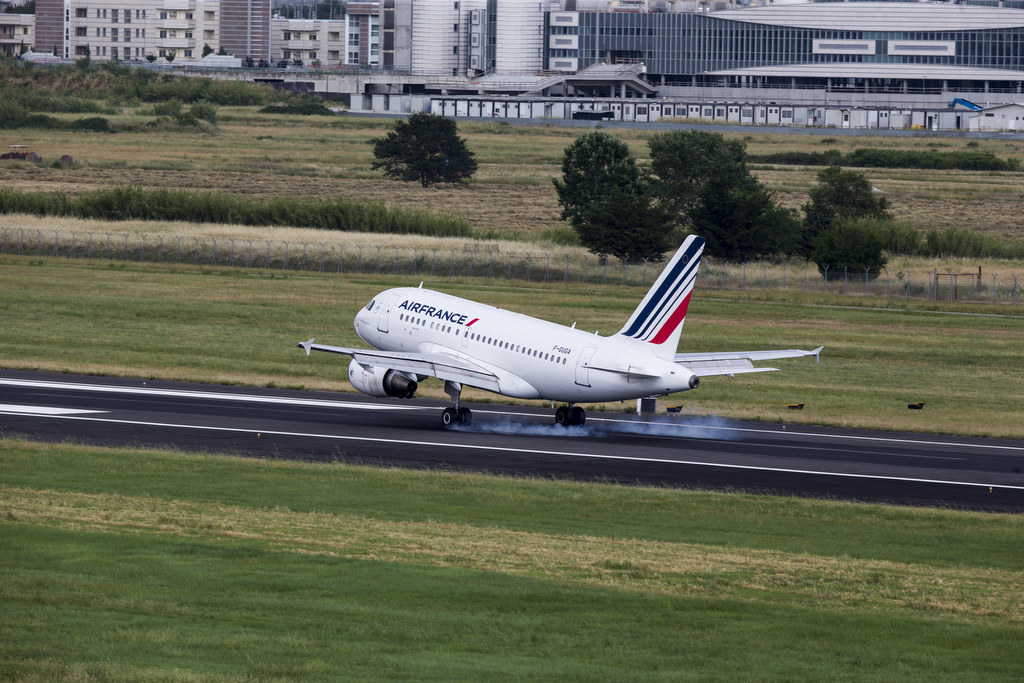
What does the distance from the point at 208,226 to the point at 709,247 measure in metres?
42.8

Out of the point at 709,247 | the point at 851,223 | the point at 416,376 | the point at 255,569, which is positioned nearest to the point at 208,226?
the point at 709,247

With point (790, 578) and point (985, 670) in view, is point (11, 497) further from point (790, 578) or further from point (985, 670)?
point (985, 670)

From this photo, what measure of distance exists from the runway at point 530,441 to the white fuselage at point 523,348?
2.05 metres

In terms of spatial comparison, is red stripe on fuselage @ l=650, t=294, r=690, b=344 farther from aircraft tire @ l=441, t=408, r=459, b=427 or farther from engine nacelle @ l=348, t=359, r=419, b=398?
engine nacelle @ l=348, t=359, r=419, b=398

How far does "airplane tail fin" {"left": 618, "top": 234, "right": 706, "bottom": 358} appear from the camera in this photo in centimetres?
4584

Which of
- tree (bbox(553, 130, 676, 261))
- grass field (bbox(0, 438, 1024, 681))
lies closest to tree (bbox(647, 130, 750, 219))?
tree (bbox(553, 130, 676, 261))

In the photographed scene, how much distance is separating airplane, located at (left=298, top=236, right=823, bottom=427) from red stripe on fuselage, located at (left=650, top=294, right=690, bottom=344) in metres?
0.03

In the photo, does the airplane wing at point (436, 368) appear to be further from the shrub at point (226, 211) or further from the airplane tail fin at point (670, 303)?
the shrub at point (226, 211)

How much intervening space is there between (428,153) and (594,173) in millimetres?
53137

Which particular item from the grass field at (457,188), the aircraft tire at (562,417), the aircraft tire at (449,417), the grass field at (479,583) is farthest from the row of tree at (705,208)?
the grass field at (479,583)

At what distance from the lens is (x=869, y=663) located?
21.0 meters

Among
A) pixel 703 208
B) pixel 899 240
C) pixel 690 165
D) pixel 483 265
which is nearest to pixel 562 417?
pixel 483 265

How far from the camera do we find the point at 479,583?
25.5 metres

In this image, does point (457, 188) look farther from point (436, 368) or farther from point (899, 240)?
point (436, 368)
